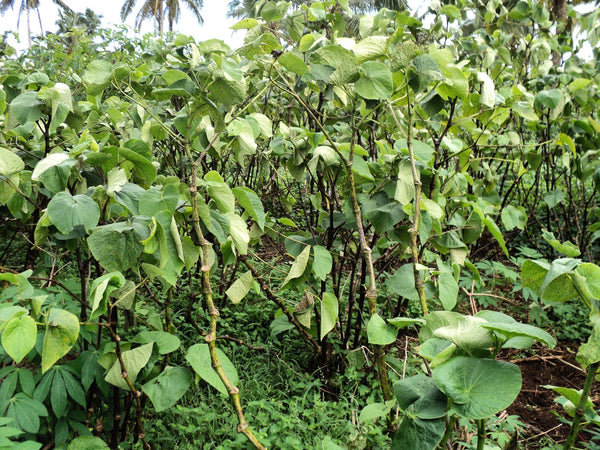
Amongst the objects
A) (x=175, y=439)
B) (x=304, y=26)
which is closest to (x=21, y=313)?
(x=175, y=439)

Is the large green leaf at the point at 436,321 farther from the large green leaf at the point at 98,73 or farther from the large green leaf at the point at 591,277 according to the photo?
the large green leaf at the point at 98,73

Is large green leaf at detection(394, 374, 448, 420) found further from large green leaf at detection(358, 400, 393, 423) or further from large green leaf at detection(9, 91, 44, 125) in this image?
large green leaf at detection(9, 91, 44, 125)

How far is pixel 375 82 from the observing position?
3.74 ft

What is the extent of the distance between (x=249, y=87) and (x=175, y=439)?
148cm

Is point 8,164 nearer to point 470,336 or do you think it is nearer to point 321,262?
point 321,262

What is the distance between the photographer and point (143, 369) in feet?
4.21

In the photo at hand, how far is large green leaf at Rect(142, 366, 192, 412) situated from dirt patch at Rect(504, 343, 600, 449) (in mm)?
1328

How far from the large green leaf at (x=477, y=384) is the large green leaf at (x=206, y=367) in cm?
56

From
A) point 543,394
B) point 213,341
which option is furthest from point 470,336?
point 543,394

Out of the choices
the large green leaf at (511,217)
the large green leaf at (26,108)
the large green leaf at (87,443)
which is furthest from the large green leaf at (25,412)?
the large green leaf at (511,217)

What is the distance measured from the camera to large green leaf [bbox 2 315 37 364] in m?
0.88

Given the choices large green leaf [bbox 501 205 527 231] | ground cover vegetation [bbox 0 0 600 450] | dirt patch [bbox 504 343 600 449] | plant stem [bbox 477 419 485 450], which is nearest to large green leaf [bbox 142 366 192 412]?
ground cover vegetation [bbox 0 0 600 450]

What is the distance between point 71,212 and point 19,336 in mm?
289

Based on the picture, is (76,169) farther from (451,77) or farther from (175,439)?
(451,77)
